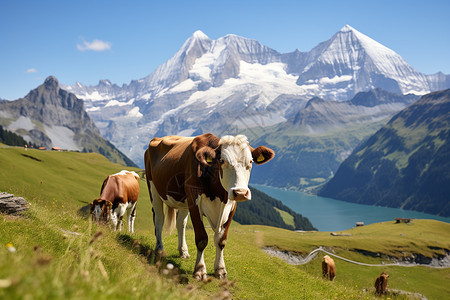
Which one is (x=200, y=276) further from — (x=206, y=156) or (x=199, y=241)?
(x=206, y=156)

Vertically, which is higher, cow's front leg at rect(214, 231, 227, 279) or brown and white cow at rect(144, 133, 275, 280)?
brown and white cow at rect(144, 133, 275, 280)

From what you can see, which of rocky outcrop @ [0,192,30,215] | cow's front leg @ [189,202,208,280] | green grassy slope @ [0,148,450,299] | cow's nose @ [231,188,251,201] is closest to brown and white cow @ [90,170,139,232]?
green grassy slope @ [0,148,450,299]

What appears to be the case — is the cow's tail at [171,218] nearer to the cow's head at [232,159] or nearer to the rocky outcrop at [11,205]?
the cow's head at [232,159]

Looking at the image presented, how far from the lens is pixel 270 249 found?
137 ft

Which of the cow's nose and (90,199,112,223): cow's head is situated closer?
the cow's nose

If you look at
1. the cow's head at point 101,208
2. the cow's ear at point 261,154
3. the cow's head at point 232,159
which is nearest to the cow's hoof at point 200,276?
the cow's head at point 232,159

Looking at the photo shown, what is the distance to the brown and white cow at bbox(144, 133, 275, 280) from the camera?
9202mm

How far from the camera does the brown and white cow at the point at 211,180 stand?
9.20m

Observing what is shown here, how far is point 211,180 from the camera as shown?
9.89m

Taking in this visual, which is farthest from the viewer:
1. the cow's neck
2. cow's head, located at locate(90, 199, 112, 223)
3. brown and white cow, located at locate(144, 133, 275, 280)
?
cow's head, located at locate(90, 199, 112, 223)

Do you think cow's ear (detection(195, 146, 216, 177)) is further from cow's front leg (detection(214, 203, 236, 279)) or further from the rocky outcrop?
the rocky outcrop

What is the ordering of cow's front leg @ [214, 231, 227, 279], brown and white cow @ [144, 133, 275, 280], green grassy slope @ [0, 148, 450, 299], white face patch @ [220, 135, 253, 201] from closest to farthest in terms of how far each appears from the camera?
green grassy slope @ [0, 148, 450, 299]
white face patch @ [220, 135, 253, 201]
brown and white cow @ [144, 133, 275, 280]
cow's front leg @ [214, 231, 227, 279]

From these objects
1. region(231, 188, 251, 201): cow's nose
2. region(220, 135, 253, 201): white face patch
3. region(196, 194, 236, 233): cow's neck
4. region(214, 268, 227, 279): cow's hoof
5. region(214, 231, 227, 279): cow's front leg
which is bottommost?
region(214, 268, 227, 279): cow's hoof

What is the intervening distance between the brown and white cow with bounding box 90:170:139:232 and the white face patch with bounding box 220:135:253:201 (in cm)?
873
